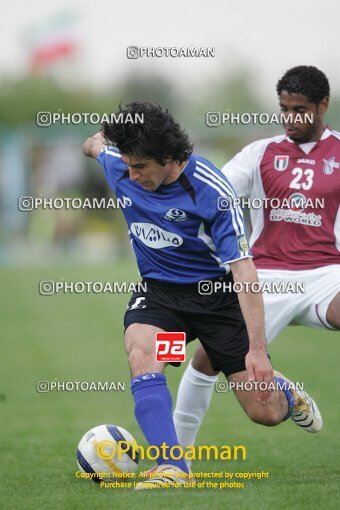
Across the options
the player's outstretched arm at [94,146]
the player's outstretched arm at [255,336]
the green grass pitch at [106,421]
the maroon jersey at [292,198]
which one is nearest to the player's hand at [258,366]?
the player's outstretched arm at [255,336]

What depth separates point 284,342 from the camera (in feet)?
44.4

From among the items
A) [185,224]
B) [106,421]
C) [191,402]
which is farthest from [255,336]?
[106,421]

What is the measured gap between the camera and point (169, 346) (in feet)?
17.7

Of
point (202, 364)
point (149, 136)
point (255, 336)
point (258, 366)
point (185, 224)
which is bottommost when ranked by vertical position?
point (202, 364)

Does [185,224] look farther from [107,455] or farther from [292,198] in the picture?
[107,455]

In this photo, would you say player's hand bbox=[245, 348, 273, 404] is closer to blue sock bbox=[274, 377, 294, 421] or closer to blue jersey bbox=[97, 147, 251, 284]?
blue jersey bbox=[97, 147, 251, 284]

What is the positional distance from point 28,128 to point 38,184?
6.19m

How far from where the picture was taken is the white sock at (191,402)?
618cm

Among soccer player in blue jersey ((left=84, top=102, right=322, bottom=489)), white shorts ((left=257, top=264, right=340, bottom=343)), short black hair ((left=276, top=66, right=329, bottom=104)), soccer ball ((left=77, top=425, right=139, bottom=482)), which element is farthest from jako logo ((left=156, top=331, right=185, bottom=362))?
short black hair ((left=276, top=66, right=329, bottom=104))

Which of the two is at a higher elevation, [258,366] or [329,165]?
[329,165]

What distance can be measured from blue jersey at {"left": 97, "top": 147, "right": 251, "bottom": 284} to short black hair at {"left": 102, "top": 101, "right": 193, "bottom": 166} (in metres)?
0.18

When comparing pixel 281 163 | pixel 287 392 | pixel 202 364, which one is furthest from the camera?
pixel 281 163

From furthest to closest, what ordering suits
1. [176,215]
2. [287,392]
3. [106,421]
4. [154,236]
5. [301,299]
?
[106,421] < [301,299] < [287,392] < [154,236] < [176,215]

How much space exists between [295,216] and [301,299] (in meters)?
0.55
